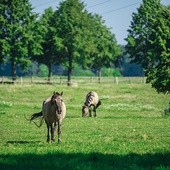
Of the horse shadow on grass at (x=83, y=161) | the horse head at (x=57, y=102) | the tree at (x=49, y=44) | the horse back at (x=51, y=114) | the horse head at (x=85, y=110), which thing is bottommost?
the horse head at (x=85, y=110)

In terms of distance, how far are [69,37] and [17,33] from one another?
11320mm

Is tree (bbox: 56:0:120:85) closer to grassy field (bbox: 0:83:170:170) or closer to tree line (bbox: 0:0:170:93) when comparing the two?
tree line (bbox: 0:0:170:93)

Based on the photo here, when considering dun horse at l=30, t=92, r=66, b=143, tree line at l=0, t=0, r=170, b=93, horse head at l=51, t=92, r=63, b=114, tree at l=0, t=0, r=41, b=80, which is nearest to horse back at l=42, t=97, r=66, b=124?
dun horse at l=30, t=92, r=66, b=143

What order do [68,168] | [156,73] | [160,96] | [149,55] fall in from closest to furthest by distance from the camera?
[68,168] < [156,73] < [160,96] < [149,55]

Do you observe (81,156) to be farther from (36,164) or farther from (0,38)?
(0,38)

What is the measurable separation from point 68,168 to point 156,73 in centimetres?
2209

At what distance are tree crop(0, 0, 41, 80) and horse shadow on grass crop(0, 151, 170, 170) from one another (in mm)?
64292

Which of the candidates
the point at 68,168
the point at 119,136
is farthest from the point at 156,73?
the point at 68,168

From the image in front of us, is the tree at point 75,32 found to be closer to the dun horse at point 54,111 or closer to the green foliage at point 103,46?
the green foliage at point 103,46

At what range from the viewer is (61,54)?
88000mm

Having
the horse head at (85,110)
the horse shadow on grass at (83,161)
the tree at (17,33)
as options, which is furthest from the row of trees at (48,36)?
the horse shadow on grass at (83,161)

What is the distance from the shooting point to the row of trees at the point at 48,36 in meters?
79.3

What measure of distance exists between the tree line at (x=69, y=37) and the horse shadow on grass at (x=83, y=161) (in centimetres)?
5465

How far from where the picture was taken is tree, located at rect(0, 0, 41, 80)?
257 ft
